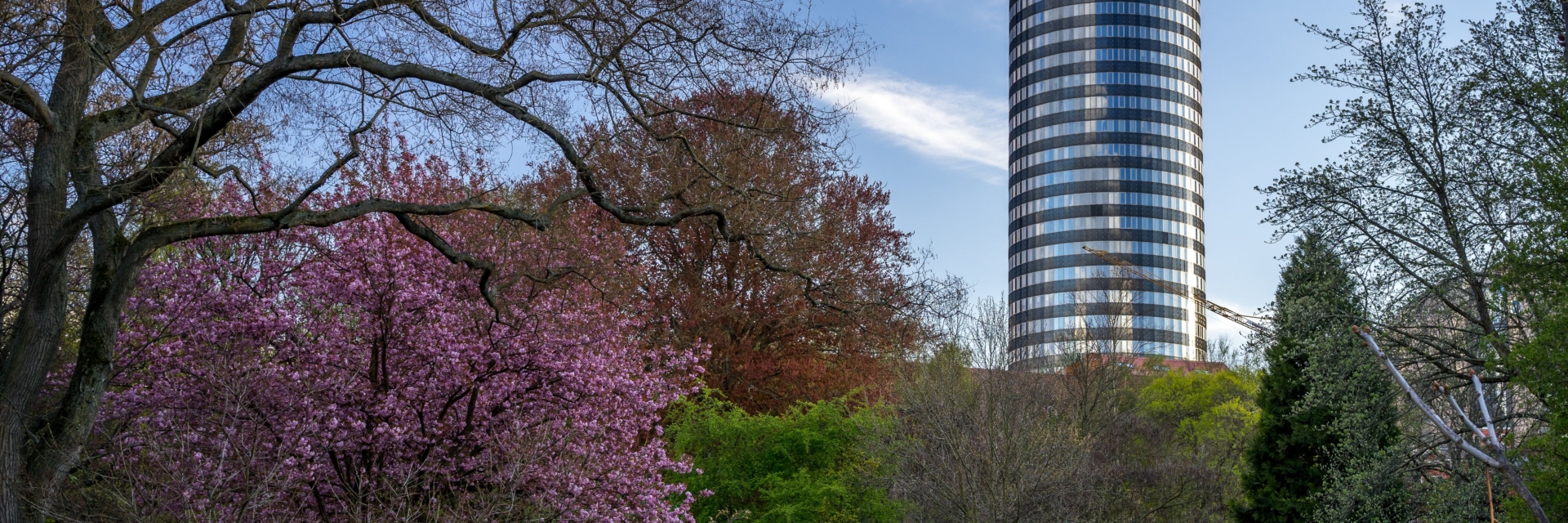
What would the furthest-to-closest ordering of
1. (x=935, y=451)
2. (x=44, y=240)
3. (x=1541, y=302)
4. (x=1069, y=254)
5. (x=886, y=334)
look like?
(x=1069, y=254) < (x=886, y=334) < (x=935, y=451) < (x=1541, y=302) < (x=44, y=240)

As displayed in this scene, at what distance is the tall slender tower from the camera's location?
111m

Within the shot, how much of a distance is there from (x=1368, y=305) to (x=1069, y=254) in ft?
319

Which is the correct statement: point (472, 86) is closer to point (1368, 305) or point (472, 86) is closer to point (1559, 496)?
point (1559, 496)

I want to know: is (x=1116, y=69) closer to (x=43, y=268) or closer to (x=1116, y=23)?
(x=1116, y=23)

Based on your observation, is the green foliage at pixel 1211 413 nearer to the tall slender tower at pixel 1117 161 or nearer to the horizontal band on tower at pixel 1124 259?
the horizontal band on tower at pixel 1124 259

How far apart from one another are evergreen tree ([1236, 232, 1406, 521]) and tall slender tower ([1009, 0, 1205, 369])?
296 ft

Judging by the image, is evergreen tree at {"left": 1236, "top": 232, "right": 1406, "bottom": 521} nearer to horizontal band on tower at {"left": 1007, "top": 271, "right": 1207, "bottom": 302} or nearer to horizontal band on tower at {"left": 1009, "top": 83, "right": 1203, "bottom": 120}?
horizontal band on tower at {"left": 1007, "top": 271, "right": 1207, "bottom": 302}

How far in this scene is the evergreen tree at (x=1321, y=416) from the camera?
16.8 meters

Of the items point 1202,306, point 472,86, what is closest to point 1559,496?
point 472,86

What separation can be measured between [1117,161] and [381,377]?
106723 millimetres

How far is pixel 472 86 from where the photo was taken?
10.4m

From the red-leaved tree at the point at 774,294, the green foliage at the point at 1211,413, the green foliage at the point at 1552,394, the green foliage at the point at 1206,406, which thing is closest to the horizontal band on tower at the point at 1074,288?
the green foliage at the point at 1206,406

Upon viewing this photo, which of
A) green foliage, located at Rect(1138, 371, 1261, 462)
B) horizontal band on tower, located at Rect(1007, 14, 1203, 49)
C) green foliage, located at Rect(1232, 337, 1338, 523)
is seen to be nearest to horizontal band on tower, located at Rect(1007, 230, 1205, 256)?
horizontal band on tower, located at Rect(1007, 14, 1203, 49)

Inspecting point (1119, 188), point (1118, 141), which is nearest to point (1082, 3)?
point (1118, 141)
